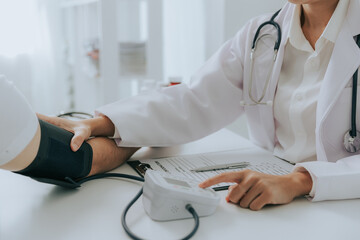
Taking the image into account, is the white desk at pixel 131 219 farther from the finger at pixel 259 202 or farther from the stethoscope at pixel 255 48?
the stethoscope at pixel 255 48

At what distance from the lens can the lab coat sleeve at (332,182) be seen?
2.20 feet

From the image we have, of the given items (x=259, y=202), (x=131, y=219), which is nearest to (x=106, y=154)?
(x=131, y=219)

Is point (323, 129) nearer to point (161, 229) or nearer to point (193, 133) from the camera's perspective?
point (193, 133)

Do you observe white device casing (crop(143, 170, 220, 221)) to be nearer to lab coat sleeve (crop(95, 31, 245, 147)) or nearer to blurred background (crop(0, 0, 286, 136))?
lab coat sleeve (crop(95, 31, 245, 147))

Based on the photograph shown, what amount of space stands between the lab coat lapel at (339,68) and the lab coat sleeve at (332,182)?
159 mm

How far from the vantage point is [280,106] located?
0.99m

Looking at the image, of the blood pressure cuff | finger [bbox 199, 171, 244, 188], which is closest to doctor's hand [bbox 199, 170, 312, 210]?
finger [bbox 199, 171, 244, 188]

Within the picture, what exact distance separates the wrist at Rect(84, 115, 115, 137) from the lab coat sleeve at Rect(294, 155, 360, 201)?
0.50 m

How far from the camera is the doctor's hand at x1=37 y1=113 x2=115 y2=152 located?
74cm

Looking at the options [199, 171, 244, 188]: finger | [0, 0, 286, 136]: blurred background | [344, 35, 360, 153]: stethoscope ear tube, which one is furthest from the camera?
[0, 0, 286, 136]: blurred background

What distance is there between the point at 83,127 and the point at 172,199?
36 centimetres

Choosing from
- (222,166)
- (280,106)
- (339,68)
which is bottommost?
(222,166)

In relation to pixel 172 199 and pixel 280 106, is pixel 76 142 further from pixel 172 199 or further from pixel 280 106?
pixel 280 106

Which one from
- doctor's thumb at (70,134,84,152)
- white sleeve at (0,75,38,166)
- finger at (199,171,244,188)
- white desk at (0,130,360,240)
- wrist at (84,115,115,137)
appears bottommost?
white desk at (0,130,360,240)
